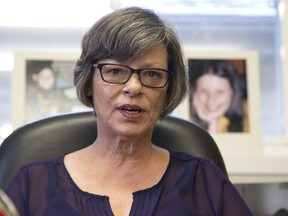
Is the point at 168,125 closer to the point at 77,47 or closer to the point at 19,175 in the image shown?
the point at 19,175

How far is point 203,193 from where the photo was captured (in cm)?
122

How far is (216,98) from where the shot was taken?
6.48 ft

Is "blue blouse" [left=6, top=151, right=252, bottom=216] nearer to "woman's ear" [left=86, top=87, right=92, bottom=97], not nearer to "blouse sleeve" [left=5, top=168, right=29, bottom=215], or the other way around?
"blouse sleeve" [left=5, top=168, right=29, bottom=215]

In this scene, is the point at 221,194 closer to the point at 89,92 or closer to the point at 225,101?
the point at 89,92

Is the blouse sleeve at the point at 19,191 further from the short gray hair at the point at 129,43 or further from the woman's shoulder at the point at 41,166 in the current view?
the short gray hair at the point at 129,43

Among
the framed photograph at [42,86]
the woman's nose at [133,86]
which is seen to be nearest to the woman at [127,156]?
the woman's nose at [133,86]

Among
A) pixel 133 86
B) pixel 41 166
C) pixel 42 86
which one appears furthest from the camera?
pixel 42 86

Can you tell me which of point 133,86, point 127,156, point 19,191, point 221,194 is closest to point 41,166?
point 19,191

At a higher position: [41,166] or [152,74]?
[152,74]

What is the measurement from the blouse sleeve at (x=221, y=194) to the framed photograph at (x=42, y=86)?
0.84 metres

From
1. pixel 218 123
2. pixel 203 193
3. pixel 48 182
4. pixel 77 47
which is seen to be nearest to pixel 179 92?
pixel 203 193

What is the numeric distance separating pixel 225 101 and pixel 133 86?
3.02ft

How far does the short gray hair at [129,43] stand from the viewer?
45.1 inches

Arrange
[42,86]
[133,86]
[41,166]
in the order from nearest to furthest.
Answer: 1. [133,86]
2. [41,166]
3. [42,86]
